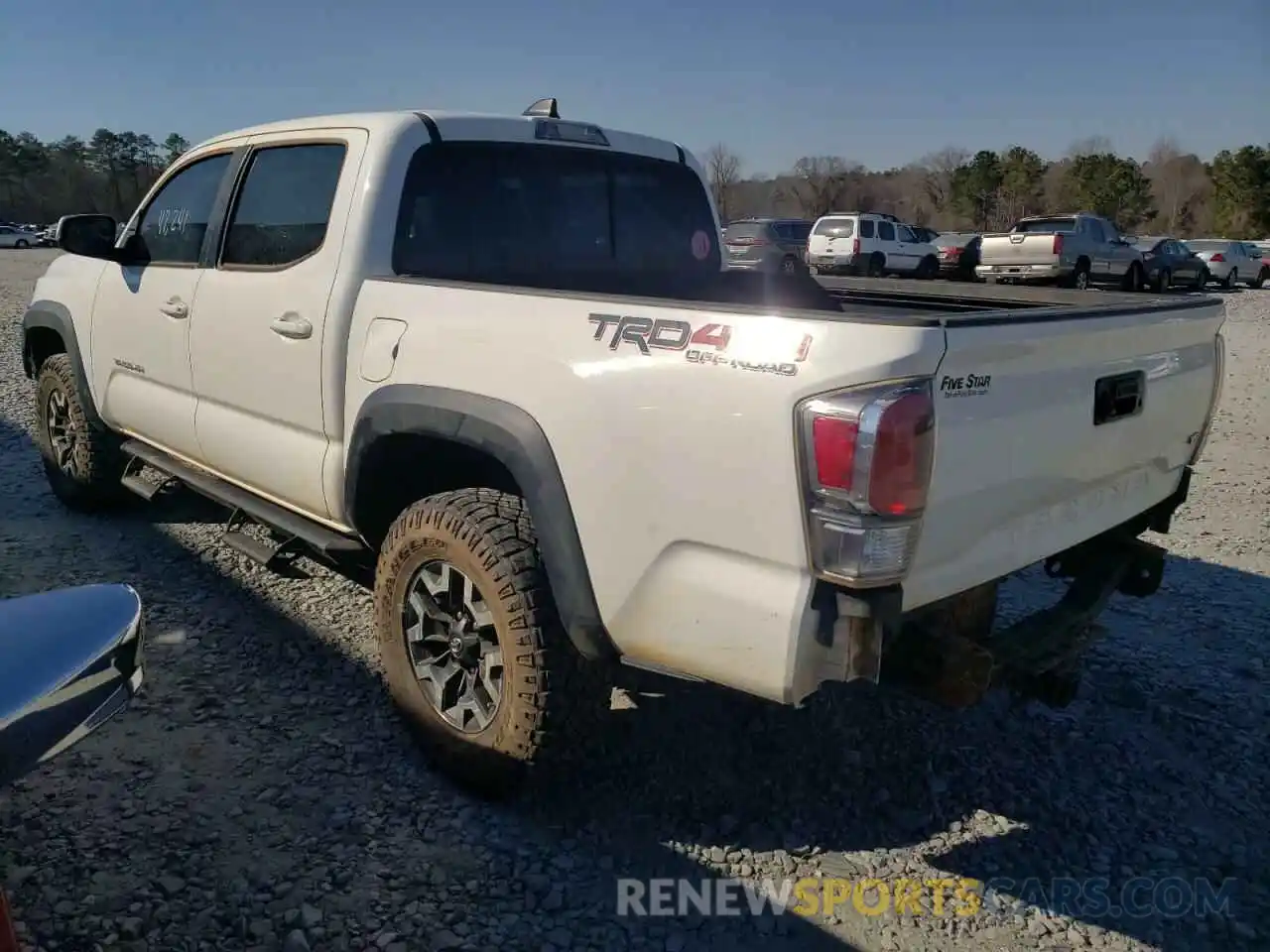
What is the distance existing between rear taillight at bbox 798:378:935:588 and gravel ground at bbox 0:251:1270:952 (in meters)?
0.73

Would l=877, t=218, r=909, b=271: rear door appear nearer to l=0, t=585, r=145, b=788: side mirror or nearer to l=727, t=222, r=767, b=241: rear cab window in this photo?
l=727, t=222, r=767, b=241: rear cab window

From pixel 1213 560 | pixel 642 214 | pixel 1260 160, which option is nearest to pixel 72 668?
pixel 642 214

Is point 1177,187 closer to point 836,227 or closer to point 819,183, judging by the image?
point 819,183

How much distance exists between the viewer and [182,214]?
438 centimetres

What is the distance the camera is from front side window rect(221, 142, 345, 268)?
11.3 ft

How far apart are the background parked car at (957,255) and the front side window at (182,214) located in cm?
2443

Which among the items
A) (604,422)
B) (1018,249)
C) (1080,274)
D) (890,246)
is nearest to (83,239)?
(604,422)

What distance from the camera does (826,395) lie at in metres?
2.04

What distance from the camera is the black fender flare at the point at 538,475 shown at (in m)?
2.52

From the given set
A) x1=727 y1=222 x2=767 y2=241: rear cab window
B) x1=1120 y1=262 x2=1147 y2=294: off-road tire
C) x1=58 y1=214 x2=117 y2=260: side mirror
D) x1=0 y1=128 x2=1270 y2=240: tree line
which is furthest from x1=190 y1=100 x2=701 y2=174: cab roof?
x1=0 y1=128 x2=1270 y2=240: tree line

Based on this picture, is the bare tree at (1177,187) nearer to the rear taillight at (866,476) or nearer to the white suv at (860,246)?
the white suv at (860,246)

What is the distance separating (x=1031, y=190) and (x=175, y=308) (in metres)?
61.0

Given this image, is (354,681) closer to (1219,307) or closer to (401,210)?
(401,210)

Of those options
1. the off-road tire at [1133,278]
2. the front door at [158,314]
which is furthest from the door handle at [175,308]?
the off-road tire at [1133,278]
